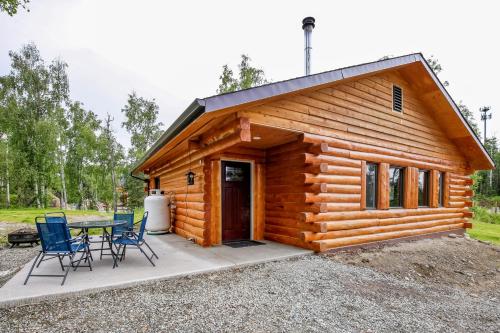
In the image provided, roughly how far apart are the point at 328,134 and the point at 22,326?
5.36 meters

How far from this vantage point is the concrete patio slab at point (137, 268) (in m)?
3.22

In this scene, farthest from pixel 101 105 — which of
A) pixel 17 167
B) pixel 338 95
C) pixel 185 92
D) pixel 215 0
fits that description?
pixel 338 95

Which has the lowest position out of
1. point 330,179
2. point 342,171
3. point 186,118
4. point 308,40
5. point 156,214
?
point 156,214

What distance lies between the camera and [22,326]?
2.55 m

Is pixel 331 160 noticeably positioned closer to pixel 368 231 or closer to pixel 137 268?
pixel 368 231

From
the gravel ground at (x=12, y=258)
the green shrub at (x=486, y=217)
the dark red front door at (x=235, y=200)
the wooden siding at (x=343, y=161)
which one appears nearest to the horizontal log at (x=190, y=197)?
the dark red front door at (x=235, y=200)

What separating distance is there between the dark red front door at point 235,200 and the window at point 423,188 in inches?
205

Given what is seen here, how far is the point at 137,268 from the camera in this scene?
13.9 ft

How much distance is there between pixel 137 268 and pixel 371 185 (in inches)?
213

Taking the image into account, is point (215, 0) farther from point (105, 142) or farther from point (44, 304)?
point (105, 142)

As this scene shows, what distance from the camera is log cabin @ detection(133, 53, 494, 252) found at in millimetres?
4938

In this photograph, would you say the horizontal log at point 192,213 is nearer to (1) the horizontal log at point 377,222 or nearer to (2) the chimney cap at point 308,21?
(1) the horizontal log at point 377,222

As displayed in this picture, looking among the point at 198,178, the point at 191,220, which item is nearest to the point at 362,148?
the point at 198,178

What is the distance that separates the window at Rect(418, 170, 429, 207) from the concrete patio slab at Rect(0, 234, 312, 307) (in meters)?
4.78
